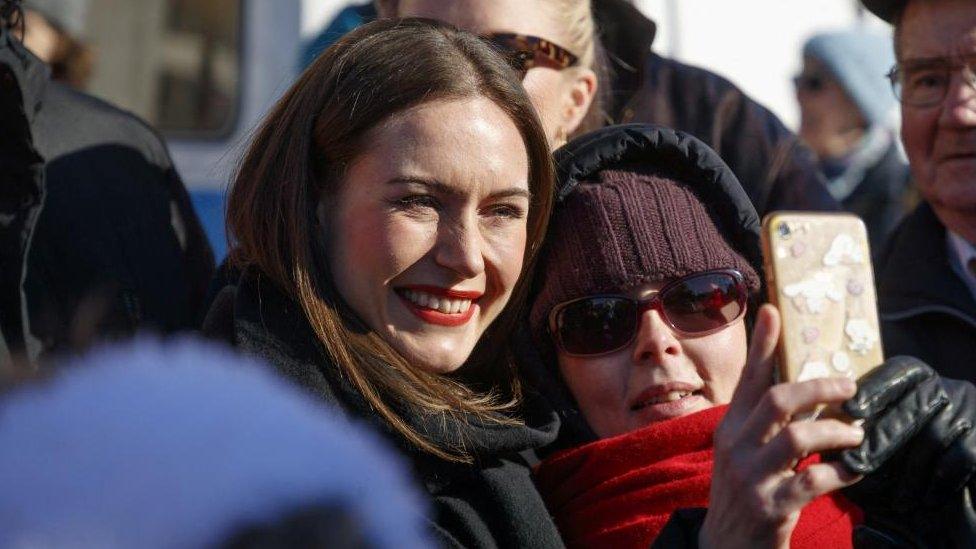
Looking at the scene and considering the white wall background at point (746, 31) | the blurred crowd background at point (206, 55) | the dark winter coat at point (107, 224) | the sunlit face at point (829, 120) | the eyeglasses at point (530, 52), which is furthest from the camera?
the sunlit face at point (829, 120)

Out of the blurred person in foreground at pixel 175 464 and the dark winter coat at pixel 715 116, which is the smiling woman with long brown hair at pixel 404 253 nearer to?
the dark winter coat at pixel 715 116

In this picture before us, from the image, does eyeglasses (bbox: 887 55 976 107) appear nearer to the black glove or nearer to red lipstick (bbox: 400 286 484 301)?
the black glove

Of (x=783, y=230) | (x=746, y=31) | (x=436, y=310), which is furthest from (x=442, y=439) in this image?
(x=746, y=31)

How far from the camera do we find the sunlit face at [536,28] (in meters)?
2.62

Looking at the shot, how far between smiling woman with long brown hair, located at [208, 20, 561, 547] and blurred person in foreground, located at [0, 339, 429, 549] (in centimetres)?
118

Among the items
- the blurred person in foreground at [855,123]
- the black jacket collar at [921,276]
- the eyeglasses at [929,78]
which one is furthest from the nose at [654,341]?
the blurred person in foreground at [855,123]

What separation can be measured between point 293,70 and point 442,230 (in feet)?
8.68

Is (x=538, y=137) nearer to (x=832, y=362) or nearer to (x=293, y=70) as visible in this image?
(x=832, y=362)

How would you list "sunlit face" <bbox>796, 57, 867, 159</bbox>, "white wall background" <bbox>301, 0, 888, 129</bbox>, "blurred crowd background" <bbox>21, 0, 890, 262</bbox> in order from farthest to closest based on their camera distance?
"sunlit face" <bbox>796, 57, 867, 159</bbox>
"white wall background" <bbox>301, 0, 888, 129</bbox>
"blurred crowd background" <bbox>21, 0, 890, 262</bbox>

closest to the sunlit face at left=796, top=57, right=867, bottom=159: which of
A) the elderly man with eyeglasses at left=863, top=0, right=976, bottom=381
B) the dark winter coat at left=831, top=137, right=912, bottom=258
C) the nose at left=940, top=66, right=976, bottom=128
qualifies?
the dark winter coat at left=831, top=137, right=912, bottom=258

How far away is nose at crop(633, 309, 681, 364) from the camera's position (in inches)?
84.7

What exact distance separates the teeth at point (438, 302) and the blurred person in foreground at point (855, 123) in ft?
11.4

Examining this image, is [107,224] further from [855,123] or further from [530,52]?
[855,123]

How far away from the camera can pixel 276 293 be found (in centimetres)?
204
